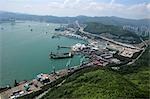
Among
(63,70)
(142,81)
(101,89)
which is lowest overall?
(63,70)

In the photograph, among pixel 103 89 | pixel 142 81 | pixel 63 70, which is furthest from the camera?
pixel 63 70

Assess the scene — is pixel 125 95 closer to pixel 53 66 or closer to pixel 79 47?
pixel 53 66

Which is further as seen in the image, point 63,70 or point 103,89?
point 63,70

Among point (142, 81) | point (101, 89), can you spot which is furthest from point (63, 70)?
point (101, 89)

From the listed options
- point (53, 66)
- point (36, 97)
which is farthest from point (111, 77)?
point (53, 66)

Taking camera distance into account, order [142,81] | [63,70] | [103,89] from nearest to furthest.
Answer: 1. [103,89]
2. [142,81]
3. [63,70]

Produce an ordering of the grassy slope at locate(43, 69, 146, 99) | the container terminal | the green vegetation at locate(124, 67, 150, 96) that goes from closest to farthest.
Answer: the grassy slope at locate(43, 69, 146, 99) < the green vegetation at locate(124, 67, 150, 96) < the container terminal

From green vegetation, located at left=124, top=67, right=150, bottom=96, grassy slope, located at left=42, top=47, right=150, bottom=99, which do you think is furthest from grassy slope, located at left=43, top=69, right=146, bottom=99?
green vegetation, located at left=124, top=67, right=150, bottom=96

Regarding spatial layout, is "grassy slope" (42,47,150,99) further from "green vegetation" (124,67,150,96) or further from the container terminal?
the container terminal

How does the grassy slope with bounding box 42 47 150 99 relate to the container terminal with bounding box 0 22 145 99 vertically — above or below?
above

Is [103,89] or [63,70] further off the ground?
[103,89]

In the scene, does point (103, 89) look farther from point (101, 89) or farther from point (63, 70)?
point (63, 70)
